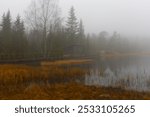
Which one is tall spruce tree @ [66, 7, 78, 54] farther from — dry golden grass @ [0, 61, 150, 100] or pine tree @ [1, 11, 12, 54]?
dry golden grass @ [0, 61, 150, 100]

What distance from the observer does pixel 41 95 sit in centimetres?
1058

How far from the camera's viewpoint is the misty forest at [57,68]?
1165 centimetres

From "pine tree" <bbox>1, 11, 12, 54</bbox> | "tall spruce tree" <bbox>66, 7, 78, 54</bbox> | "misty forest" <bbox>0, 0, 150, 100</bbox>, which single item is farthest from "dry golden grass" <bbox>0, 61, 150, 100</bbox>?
"tall spruce tree" <bbox>66, 7, 78, 54</bbox>

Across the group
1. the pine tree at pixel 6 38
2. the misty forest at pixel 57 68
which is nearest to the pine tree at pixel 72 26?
the misty forest at pixel 57 68

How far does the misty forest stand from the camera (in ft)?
38.2

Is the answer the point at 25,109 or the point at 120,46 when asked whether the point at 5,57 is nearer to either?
the point at 25,109

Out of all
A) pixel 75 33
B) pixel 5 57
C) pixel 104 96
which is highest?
pixel 75 33

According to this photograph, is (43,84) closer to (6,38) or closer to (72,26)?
(6,38)

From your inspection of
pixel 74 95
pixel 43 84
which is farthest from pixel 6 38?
pixel 74 95

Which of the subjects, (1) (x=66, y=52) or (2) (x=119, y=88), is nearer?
(2) (x=119, y=88)

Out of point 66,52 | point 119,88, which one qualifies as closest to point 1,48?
point 66,52

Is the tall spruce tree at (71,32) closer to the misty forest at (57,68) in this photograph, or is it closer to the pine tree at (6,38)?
the misty forest at (57,68)

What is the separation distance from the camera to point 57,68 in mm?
22688

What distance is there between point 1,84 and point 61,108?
335 inches
